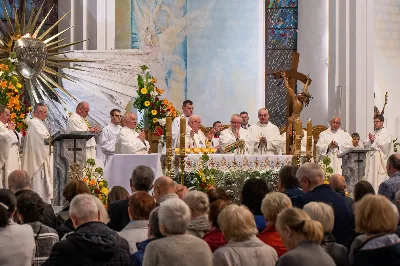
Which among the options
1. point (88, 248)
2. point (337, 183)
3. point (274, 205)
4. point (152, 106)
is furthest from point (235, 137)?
point (88, 248)

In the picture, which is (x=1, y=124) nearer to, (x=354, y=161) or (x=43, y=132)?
(x=43, y=132)

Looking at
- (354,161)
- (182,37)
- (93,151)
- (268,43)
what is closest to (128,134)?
(93,151)

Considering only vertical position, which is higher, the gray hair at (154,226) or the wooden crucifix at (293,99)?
the wooden crucifix at (293,99)

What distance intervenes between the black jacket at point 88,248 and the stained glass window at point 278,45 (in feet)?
49.7

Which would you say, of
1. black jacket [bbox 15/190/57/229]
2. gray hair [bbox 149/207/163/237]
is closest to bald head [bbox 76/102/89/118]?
black jacket [bbox 15/190/57/229]

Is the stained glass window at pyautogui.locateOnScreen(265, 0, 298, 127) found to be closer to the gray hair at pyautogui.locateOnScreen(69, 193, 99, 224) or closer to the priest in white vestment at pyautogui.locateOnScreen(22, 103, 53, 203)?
the priest in white vestment at pyautogui.locateOnScreen(22, 103, 53, 203)

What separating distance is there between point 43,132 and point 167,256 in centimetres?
909

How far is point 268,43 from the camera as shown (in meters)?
21.5

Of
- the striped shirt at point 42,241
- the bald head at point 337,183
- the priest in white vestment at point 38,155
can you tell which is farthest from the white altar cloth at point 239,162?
the striped shirt at point 42,241

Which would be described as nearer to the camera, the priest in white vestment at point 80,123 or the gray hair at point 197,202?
the gray hair at point 197,202

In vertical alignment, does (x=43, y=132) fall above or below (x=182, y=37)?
below

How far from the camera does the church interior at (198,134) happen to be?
20.6ft

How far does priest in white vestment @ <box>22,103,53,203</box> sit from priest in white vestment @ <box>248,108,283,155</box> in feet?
10.9

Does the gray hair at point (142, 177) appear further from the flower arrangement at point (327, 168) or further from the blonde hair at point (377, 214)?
the flower arrangement at point (327, 168)
